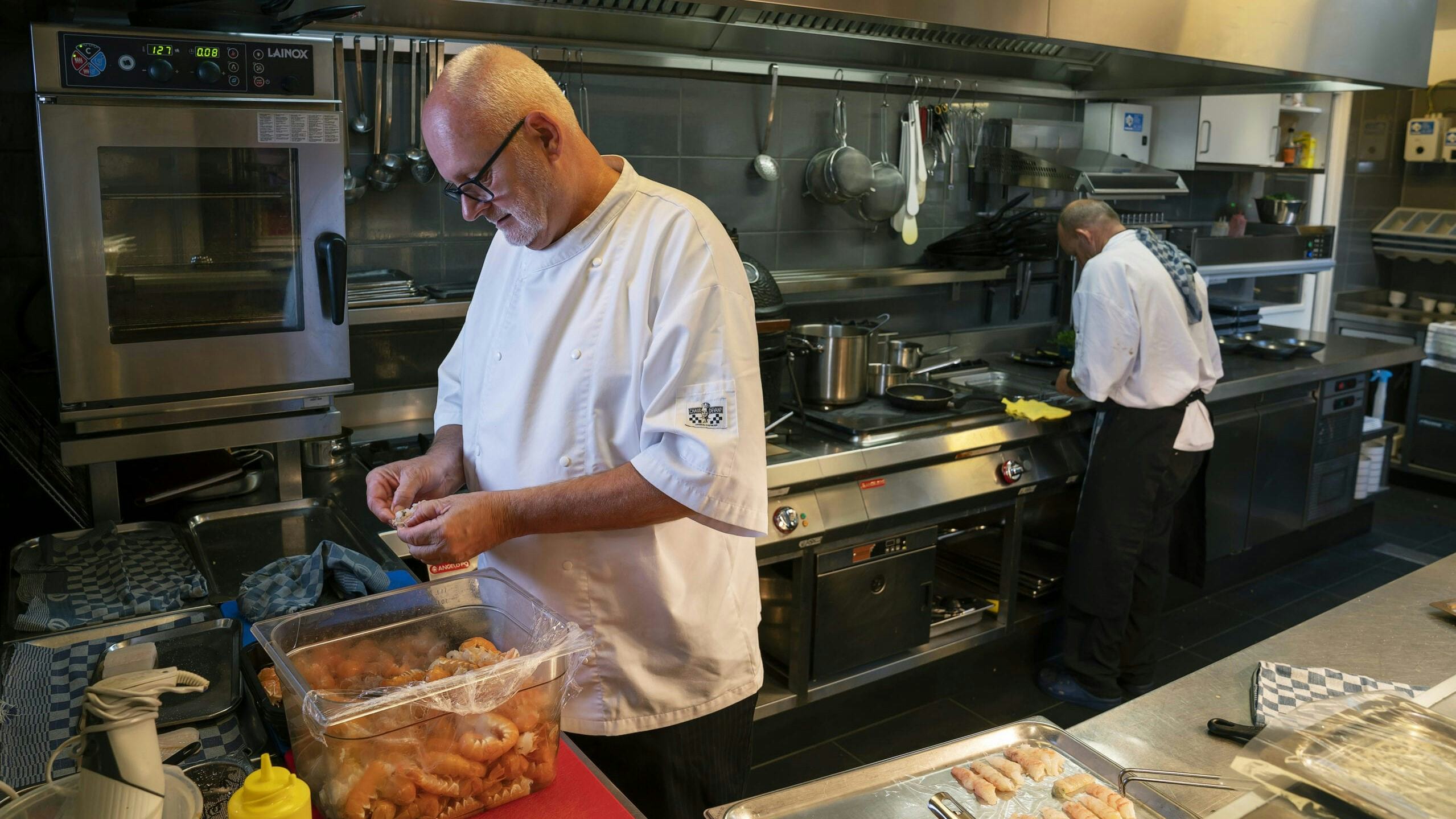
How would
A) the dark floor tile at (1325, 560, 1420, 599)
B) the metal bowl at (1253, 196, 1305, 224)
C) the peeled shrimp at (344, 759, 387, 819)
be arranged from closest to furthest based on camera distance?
the peeled shrimp at (344, 759, 387, 819) < the dark floor tile at (1325, 560, 1420, 599) < the metal bowl at (1253, 196, 1305, 224)

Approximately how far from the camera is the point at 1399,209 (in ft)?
21.6

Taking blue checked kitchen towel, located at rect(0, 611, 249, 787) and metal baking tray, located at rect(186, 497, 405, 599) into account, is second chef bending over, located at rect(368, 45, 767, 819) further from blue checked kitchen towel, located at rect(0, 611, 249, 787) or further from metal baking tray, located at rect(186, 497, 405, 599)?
metal baking tray, located at rect(186, 497, 405, 599)

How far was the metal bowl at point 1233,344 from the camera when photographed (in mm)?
4633

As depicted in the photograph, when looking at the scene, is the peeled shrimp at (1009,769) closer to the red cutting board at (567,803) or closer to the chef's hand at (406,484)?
the red cutting board at (567,803)

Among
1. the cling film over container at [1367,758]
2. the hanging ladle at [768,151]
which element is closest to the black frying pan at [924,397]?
the hanging ladle at [768,151]

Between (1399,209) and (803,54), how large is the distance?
4878 millimetres

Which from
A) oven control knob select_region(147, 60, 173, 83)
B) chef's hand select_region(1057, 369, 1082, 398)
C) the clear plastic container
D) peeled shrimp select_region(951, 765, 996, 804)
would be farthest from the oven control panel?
chef's hand select_region(1057, 369, 1082, 398)

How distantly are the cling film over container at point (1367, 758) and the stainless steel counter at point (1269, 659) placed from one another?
0.14 ft

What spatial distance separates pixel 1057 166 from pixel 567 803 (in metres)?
3.41

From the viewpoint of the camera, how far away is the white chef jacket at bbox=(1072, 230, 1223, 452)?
11.2ft

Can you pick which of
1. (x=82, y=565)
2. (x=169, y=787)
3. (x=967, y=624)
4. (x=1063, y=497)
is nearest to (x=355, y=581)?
(x=82, y=565)

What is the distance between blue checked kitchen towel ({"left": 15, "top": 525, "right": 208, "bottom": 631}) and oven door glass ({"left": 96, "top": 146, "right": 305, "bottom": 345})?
40 cm

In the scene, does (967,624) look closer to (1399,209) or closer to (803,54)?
(803,54)

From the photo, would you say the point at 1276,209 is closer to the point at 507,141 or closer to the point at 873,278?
the point at 873,278
